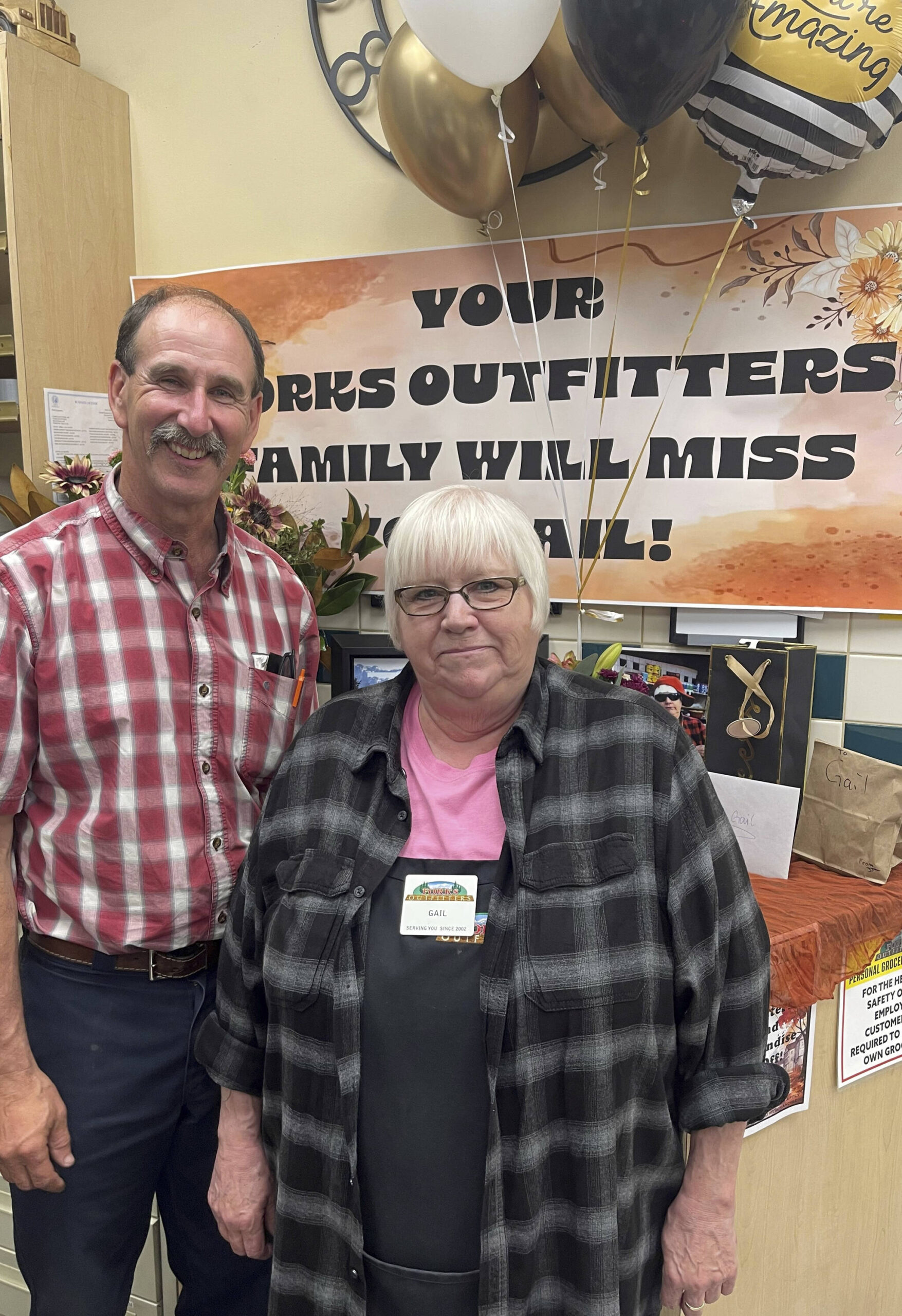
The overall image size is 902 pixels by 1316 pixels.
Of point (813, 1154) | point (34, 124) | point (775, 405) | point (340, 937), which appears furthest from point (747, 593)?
point (34, 124)

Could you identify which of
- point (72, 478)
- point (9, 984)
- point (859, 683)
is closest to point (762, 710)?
point (859, 683)

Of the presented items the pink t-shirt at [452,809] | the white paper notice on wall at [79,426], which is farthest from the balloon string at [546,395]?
the white paper notice on wall at [79,426]

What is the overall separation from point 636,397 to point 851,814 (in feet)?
3.01

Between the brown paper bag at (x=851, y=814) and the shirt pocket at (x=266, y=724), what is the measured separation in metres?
0.94

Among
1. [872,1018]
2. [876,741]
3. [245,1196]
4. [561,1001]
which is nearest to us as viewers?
[561,1001]

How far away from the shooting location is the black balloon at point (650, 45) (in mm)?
1280

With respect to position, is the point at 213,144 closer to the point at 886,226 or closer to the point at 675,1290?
the point at 886,226

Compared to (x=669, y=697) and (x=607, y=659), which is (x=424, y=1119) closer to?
(x=607, y=659)

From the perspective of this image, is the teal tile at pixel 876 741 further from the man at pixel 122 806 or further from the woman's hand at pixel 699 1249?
the man at pixel 122 806

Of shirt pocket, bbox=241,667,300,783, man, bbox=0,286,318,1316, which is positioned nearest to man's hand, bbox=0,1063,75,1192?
man, bbox=0,286,318,1316

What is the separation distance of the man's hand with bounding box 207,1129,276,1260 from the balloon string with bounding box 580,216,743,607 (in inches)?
45.3

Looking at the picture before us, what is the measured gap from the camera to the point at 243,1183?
1.23m

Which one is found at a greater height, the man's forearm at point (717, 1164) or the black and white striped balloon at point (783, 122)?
the black and white striped balloon at point (783, 122)

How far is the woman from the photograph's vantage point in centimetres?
104
